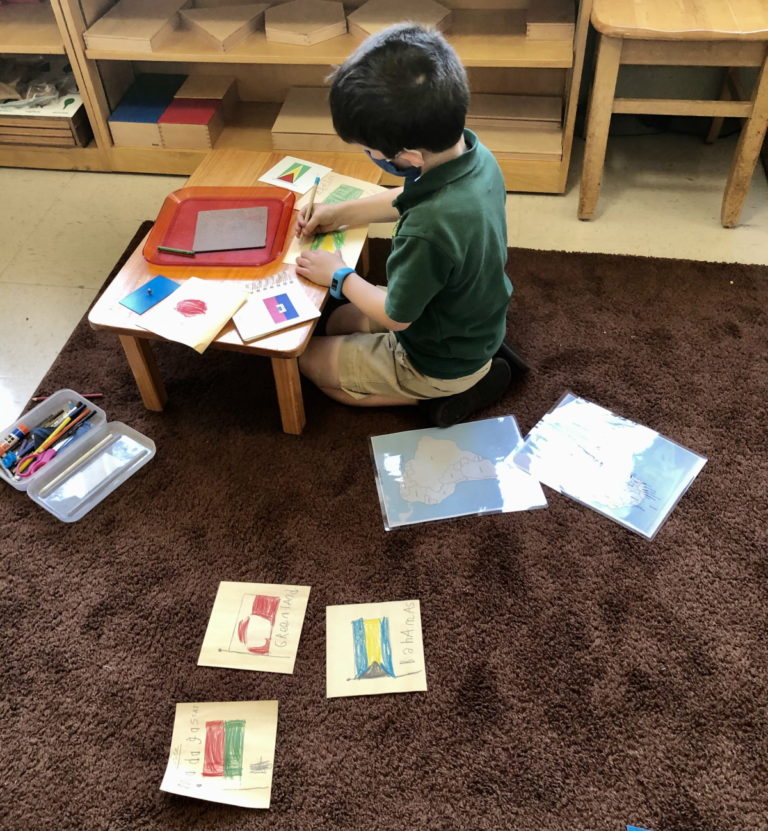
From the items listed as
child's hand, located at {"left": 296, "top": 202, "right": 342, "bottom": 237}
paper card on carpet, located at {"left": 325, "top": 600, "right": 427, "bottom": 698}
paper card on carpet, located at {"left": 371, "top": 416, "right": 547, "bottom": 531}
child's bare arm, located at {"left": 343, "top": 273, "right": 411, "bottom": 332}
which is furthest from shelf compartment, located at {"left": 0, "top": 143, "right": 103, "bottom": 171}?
paper card on carpet, located at {"left": 325, "top": 600, "right": 427, "bottom": 698}

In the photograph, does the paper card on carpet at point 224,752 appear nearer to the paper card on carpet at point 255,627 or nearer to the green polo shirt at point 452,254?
the paper card on carpet at point 255,627

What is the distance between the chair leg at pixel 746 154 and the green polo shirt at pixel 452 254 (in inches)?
38.6

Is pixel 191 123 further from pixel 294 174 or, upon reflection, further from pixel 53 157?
pixel 294 174

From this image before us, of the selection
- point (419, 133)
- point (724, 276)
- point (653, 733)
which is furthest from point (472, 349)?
point (724, 276)

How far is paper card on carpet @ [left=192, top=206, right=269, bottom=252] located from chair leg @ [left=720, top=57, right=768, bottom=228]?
4.20 ft

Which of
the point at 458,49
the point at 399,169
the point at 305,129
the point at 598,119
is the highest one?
the point at 399,169

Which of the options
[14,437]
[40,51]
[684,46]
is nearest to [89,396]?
[14,437]

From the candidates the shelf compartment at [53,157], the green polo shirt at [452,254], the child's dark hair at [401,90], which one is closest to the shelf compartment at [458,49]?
the shelf compartment at [53,157]

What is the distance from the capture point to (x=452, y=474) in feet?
5.11

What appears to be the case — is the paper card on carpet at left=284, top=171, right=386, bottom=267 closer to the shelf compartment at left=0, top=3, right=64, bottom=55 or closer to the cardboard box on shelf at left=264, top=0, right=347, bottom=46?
the cardboard box on shelf at left=264, top=0, right=347, bottom=46

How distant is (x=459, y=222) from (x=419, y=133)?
0.16m

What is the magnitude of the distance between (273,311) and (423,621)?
2.13ft

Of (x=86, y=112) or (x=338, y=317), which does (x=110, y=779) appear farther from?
(x=86, y=112)

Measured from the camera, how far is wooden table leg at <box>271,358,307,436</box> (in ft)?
4.87
